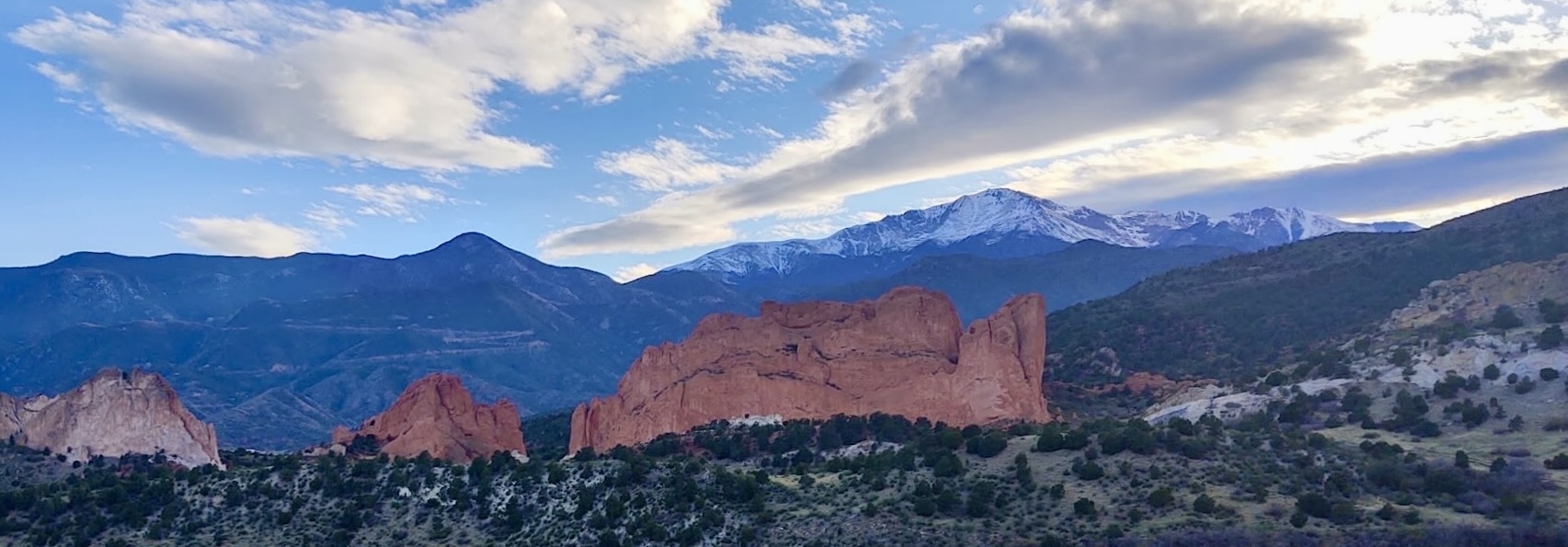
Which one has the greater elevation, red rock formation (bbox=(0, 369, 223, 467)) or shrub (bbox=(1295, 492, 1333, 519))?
red rock formation (bbox=(0, 369, 223, 467))

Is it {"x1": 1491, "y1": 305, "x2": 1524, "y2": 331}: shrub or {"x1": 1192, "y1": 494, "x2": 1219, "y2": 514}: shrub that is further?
{"x1": 1491, "y1": 305, "x2": 1524, "y2": 331}: shrub

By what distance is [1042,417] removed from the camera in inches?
3209

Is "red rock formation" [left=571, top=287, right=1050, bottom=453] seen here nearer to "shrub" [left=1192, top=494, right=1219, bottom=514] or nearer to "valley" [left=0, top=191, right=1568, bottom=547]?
"valley" [left=0, top=191, right=1568, bottom=547]

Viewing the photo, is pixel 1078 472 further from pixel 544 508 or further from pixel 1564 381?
pixel 1564 381

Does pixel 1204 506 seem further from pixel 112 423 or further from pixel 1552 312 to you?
pixel 112 423

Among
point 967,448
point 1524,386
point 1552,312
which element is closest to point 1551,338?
point 1524,386

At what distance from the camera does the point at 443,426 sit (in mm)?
90625

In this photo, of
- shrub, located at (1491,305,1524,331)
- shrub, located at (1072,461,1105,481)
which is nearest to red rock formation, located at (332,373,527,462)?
shrub, located at (1072,461,1105,481)

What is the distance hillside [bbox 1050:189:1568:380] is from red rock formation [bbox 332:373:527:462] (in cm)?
4748

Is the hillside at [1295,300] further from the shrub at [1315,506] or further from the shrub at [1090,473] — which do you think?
the shrub at [1315,506]

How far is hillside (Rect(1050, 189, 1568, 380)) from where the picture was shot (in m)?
105

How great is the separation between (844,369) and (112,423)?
51.5 metres

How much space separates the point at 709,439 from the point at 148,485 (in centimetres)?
3226

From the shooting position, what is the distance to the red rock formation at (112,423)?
85.0 meters
